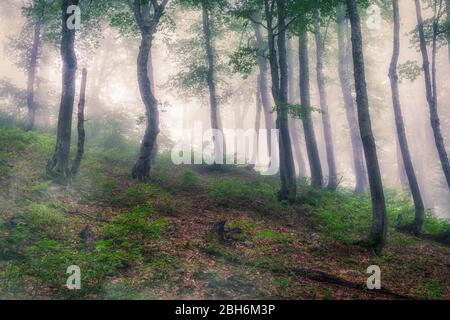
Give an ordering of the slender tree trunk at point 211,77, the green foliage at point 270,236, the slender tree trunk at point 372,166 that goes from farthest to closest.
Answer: the slender tree trunk at point 211,77 → the green foliage at point 270,236 → the slender tree trunk at point 372,166

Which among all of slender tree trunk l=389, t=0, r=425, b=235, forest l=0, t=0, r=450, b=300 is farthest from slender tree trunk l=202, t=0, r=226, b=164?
slender tree trunk l=389, t=0, r=425, b=235

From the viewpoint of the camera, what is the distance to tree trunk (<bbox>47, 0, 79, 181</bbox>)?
12.6 meters

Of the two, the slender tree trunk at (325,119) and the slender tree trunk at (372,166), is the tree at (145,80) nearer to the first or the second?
the slender tree trunk at (372,166)

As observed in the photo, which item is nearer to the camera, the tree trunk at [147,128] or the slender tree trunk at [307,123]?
the tree trunk at [147,128]

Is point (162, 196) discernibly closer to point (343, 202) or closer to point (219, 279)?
point (219, 279)

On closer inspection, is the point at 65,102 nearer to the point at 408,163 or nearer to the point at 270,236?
the point at 270,236

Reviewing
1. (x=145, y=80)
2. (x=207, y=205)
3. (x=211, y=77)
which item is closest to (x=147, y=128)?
(x=145, y=80)

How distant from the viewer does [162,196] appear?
12.8m

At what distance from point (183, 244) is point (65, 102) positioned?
7790mm

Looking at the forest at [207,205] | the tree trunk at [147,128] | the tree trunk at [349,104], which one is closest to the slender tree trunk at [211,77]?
the forest at [207,205]

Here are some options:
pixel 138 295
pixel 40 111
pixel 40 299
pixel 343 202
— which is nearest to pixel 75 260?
pixel 40 299

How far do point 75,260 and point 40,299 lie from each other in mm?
1367

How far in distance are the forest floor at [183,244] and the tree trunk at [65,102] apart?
0.76 metres

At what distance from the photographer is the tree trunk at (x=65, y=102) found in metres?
12.6
